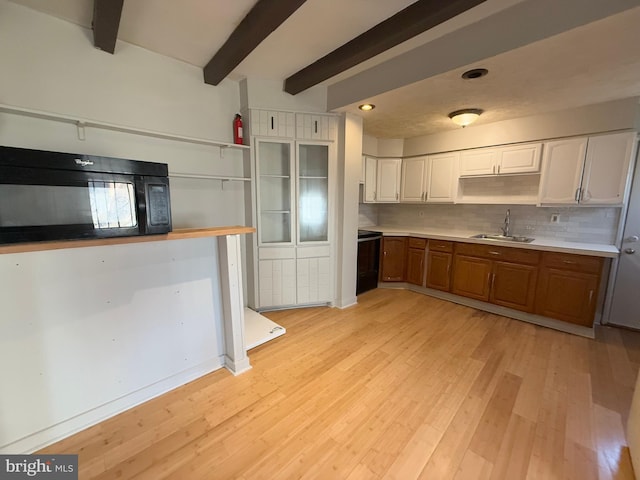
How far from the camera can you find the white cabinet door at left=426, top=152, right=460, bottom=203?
369 cm

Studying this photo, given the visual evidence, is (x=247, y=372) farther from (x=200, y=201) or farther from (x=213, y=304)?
(x=200, y=201)

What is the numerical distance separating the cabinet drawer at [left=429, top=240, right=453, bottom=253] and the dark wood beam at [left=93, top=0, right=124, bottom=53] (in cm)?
379

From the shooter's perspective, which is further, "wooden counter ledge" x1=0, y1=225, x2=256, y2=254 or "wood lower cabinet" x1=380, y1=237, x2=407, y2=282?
"wood lower cabinet" x1=380, y1=237, x2=407, y2=282

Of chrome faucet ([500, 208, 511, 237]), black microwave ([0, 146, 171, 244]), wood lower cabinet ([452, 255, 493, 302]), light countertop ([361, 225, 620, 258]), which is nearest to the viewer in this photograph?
black microwave ([0, 146, 171, 244])

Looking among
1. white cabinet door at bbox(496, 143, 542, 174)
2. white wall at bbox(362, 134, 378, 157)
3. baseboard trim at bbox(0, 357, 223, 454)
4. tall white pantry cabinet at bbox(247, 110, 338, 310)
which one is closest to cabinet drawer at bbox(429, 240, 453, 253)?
white cabinet door at bbox(496, 143, 542, 174)

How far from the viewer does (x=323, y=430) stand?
156 centimetres

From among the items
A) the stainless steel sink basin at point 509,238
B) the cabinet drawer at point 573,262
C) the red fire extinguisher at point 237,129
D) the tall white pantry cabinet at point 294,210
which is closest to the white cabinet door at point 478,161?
the stainless steel sink basin at point 509,238

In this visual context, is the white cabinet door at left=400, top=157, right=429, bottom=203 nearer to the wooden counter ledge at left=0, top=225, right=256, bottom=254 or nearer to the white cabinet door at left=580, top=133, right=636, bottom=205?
the white cabinet door at left=580, top=133, right=636, bottom=205

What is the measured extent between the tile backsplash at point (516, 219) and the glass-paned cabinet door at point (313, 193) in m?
1.48

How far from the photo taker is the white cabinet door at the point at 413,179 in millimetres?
3998

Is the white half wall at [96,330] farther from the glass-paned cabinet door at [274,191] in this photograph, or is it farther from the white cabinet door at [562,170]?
the white cabinet door at [562,170]

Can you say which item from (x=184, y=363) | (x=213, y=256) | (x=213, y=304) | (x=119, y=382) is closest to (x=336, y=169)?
(x=213, y=256)

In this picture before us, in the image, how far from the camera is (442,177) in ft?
12.5

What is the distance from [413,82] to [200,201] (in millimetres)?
2262
